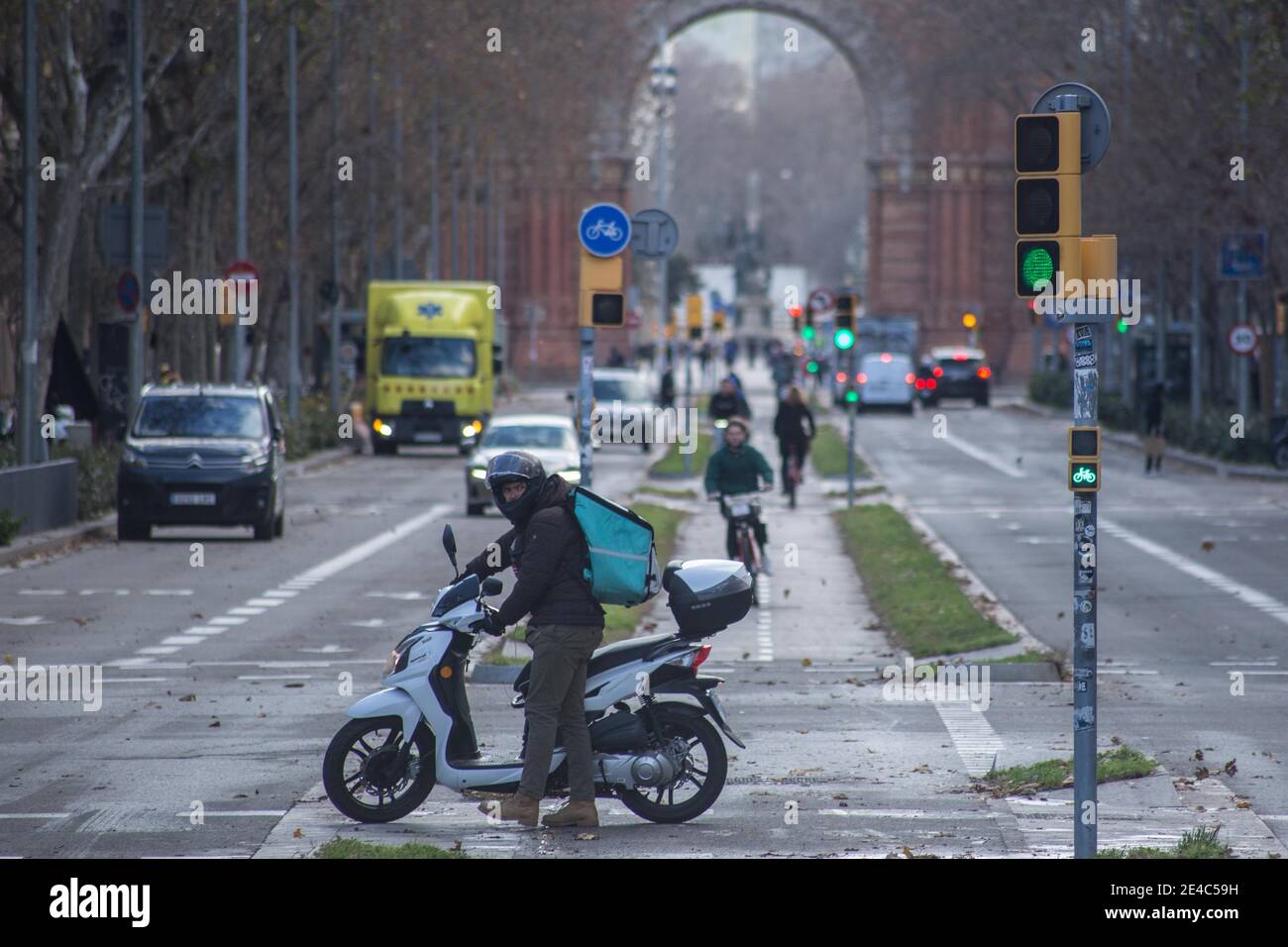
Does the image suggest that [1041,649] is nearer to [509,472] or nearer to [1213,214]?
[509,472]

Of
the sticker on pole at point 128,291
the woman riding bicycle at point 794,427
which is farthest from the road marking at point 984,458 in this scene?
the sticker on pole at point 128,291

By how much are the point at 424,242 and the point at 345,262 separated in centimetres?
952

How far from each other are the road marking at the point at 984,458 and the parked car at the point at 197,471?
19196mm

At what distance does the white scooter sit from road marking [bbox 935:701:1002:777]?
6.72 ft

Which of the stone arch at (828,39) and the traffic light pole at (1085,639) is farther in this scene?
the stone arch at (828,39)

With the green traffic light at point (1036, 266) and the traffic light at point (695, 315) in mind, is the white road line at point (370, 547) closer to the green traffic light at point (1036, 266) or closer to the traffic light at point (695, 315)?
the traffic light at point (695, 315)

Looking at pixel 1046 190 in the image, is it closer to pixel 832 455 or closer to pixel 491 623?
pixel 491 623

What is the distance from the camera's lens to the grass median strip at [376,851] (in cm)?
912

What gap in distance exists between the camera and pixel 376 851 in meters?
9.21

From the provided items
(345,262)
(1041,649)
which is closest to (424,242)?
(345,262)

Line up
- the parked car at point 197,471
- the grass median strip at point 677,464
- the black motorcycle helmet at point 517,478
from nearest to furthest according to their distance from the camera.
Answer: the black motorcycle helmet at point 517,478, the parked car at point 197,471, the grass median strip at point 677,464

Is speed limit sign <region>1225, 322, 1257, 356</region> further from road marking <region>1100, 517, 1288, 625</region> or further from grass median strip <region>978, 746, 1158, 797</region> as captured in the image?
grass median strip <region>978, 746, 1158, 797</region>

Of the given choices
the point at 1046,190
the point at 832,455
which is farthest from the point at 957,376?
the point at 1046,190

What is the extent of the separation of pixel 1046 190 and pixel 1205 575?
619 inches
